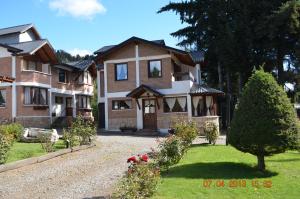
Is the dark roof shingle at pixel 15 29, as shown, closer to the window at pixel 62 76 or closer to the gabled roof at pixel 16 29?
the gabled roof at pixel 16 29

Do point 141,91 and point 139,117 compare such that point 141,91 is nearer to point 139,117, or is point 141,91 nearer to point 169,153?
point 139,117

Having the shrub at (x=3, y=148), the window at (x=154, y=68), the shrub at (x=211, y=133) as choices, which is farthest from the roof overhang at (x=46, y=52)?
the shrub at (x=3, y=148)

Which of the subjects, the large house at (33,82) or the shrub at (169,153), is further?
the large house at (33,82)

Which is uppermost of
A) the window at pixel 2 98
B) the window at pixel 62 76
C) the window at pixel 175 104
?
the window at pixel 62 76

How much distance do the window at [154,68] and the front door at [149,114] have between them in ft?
7.04

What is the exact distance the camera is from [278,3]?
34.2 meters

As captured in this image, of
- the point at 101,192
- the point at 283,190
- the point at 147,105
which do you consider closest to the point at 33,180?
the point at 101,192

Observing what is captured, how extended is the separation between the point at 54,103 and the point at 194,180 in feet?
101

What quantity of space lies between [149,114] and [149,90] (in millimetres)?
2253

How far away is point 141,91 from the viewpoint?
3131cm

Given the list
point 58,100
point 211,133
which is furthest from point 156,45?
point 58,100

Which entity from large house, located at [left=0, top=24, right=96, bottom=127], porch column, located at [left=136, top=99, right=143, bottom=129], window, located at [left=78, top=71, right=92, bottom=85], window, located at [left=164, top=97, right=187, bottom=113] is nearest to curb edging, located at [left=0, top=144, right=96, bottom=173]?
porch column, located at [left=136, top=99, right=143, bottom=129]

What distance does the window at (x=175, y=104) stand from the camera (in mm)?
31125

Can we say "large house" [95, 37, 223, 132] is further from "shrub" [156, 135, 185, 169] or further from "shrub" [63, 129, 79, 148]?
"shrub" [156, 135, 185, 169]
